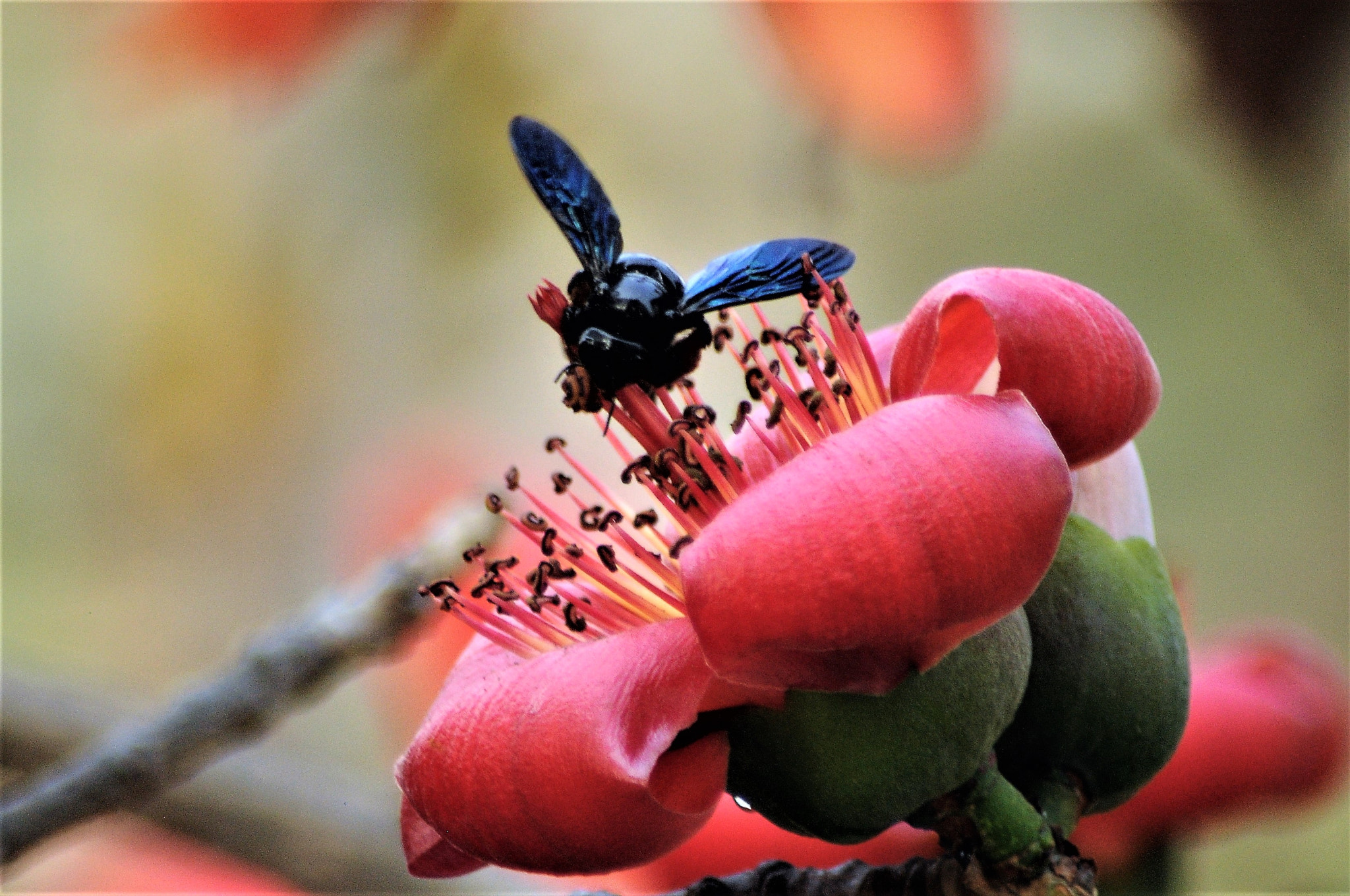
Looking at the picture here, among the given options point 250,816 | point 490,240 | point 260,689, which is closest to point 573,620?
point 260,689

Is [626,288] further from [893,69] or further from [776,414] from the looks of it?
[893,69]

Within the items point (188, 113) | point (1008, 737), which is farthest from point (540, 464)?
point (1008, 737)

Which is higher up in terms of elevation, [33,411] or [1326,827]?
[33,411]

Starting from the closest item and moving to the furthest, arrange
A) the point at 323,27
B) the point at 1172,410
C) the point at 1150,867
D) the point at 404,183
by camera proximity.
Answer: the point at 1150,867
the point at 323,27
the point at 1172,410
the point at 404,183

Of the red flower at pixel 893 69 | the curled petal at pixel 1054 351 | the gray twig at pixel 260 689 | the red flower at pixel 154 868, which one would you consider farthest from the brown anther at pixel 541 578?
the red flower at pixel 893 69

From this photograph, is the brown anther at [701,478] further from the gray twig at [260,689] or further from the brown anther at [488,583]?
the gray twig at [260,689]

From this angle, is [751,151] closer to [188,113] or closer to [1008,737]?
[188,113]
